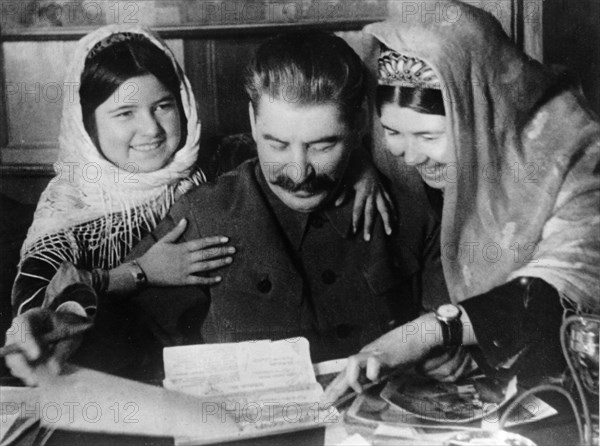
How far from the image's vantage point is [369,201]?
183 cm

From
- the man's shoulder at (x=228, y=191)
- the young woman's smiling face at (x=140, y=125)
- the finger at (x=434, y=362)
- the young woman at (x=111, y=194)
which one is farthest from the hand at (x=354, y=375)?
the young woman's smiling face at (x=140, y=125)

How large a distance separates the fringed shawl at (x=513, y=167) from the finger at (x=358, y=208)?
121mm

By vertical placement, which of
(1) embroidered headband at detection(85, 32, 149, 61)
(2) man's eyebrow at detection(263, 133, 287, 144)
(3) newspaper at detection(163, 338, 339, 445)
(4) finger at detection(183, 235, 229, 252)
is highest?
(1) embroidered headband at detection(85, 32, 149, 61)

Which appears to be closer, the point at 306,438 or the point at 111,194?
the point at 306,438

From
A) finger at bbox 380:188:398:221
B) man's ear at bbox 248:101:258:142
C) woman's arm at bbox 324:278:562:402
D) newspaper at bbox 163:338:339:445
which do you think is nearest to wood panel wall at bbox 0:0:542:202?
man's ear at bbox 248:101:258:142

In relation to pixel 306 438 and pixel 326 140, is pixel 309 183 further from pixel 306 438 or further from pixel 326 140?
pixel 306 438

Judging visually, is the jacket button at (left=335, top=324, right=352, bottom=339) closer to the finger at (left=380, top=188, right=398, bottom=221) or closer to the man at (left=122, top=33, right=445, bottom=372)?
the man at (left=122, top=33, right=445, bottom=372)

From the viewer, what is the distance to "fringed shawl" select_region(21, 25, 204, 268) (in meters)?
1.81

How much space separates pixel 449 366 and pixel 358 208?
473 mm

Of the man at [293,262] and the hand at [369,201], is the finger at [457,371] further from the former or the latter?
the hand at [369,201]

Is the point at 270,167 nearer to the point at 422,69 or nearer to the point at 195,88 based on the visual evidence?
the point at 195,88

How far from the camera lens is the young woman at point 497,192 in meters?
1.76

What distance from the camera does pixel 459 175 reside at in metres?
1.78

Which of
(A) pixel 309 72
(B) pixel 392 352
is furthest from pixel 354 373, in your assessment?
(A) pixel 309 72
